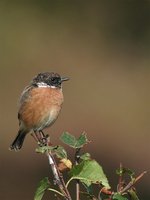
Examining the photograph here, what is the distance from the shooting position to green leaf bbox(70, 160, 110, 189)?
273 centimetres

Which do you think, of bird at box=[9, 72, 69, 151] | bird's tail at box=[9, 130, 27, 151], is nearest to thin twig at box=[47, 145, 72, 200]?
bird at box=[9, 72, 69, 151]

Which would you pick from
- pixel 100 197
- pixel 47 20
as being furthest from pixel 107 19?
pixel 100 197

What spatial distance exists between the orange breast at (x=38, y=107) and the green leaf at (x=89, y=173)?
3293 mm

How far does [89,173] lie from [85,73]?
17.7 meters

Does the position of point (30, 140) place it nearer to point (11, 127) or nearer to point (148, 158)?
point (11, 127)

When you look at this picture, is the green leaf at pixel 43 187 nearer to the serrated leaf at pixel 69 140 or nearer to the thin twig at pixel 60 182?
→ the thin twig at pixel 60 182

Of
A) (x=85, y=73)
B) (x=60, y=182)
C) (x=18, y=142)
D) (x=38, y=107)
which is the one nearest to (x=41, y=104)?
(x=38, y=107)

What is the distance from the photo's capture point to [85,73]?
66.8ft

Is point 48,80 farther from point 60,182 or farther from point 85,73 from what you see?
point 85,73

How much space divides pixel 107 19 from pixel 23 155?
343 inches

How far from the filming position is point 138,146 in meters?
15.9

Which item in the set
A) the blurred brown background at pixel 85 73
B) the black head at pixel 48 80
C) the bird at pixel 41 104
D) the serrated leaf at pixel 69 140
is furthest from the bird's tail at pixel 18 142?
the blurred brown background at pixel 85 73

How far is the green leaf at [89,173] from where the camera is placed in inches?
108

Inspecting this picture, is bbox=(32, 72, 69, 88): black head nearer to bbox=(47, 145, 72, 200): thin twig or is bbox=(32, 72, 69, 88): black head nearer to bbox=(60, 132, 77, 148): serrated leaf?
bbox=(60, 132, 77, 148): serrated leaf
